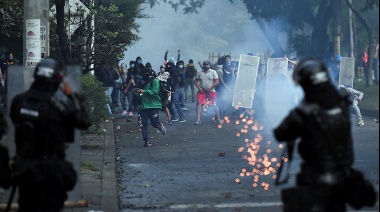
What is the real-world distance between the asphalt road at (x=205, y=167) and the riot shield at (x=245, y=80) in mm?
2805

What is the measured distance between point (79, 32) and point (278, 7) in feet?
71.6

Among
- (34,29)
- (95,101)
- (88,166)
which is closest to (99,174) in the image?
(88,166)

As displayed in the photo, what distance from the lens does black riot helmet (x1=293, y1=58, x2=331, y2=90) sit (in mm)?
7578

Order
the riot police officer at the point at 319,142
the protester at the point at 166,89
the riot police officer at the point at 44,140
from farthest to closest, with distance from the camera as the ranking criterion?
the protester at the point at 166,89, the riot police officer at the point at 44,140, the riot police officer at the point at 319,142

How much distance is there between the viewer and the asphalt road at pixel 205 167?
12.7 m

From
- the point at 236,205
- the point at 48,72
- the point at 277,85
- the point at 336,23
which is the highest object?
Answer: the point at 336,23

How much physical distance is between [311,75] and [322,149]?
0.53 m

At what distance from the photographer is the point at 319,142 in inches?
298

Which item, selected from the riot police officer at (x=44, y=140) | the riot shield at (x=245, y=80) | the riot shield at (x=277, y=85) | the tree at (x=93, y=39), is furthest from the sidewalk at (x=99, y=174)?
the riot shield at (x=245, y=80)

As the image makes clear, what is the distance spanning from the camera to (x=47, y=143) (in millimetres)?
8211

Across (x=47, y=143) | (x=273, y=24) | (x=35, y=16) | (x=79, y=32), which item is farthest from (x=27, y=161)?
(x=273, y=24)

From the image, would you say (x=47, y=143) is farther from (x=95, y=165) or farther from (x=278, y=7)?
(x=278, y=7)

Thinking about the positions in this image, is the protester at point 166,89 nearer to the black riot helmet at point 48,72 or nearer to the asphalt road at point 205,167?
the asphalt road at point 205,167

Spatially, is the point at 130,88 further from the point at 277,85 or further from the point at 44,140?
the point at 44,140
